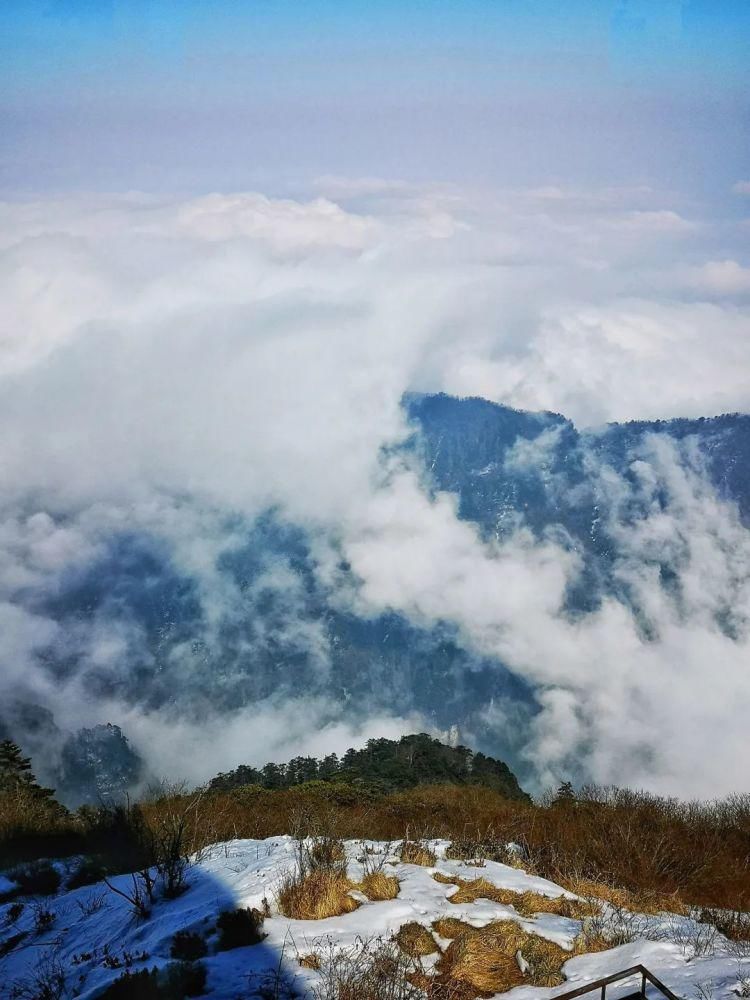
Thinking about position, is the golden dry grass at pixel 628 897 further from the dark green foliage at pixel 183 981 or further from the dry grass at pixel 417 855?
the dark green foliage at pixel 183 981

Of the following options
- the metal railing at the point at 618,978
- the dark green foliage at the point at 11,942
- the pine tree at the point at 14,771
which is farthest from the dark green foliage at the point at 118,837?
the pine tree at the point at 14,771

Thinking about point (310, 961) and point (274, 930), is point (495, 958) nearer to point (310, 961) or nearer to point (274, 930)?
point (310, 961)

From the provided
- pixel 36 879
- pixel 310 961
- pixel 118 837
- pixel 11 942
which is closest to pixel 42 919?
pixel 11 942

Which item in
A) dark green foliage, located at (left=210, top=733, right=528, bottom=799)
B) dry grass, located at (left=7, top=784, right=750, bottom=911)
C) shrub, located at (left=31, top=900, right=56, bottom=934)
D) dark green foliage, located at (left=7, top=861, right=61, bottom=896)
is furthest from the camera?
dark green foliage, located at (left=210, top=733, right=528, bottom=799)

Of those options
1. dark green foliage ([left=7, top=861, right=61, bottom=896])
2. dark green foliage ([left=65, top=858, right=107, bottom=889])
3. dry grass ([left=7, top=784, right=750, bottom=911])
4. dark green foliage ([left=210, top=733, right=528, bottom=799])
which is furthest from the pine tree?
dark green foliage ([left=65, top=858, right=107, bottom=889])

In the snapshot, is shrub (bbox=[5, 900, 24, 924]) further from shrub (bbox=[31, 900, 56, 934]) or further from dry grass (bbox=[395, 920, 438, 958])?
dry grass (bbox=[395, 920, 438, 958])

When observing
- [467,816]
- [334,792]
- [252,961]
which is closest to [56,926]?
[252,961]

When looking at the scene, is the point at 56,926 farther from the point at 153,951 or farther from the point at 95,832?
the point at 95,832
